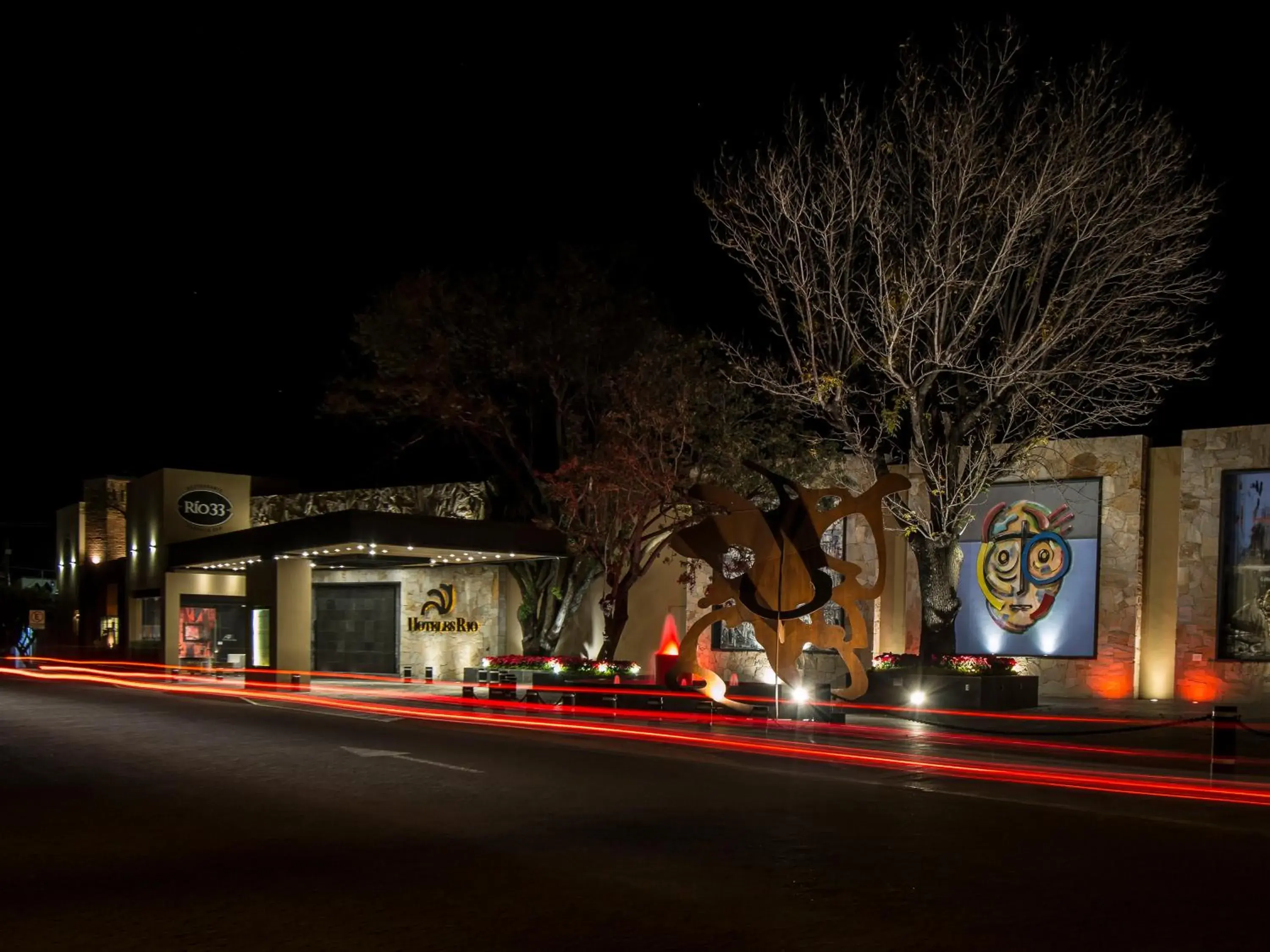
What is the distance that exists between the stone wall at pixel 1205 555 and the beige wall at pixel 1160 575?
35cm

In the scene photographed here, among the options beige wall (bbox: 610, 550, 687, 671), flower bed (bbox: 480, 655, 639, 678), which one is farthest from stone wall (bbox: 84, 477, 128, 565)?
flower bed (bbox: 480, 655, 639, 678)

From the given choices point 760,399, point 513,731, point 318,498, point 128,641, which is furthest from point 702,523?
point 128,641

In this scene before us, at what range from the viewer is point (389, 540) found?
1147 inches

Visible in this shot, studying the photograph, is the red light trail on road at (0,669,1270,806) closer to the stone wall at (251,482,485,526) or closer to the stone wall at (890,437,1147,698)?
the stone wall at (890,437,1147,698)

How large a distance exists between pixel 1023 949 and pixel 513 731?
14.4 meters

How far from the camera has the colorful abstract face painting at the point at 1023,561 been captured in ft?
93.3

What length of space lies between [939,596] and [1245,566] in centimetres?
651

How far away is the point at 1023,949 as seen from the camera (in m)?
6.89

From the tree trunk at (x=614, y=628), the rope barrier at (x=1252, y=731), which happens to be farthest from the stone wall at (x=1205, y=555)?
the tree trunk at (x=614, y=628)

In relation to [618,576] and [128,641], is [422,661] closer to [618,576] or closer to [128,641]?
[618,576]

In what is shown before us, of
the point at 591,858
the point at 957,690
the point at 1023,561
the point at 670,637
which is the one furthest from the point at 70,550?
the point at 591,858

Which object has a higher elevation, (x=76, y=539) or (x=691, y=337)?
(x=691, y=337)

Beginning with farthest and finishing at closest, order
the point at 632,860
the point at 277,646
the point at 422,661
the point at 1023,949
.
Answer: the point at 422,661 → the point at 277,646 → the point at 632,860 → the point at 1023,949

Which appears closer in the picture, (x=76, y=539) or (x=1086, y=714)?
(x=1086, y=714)
